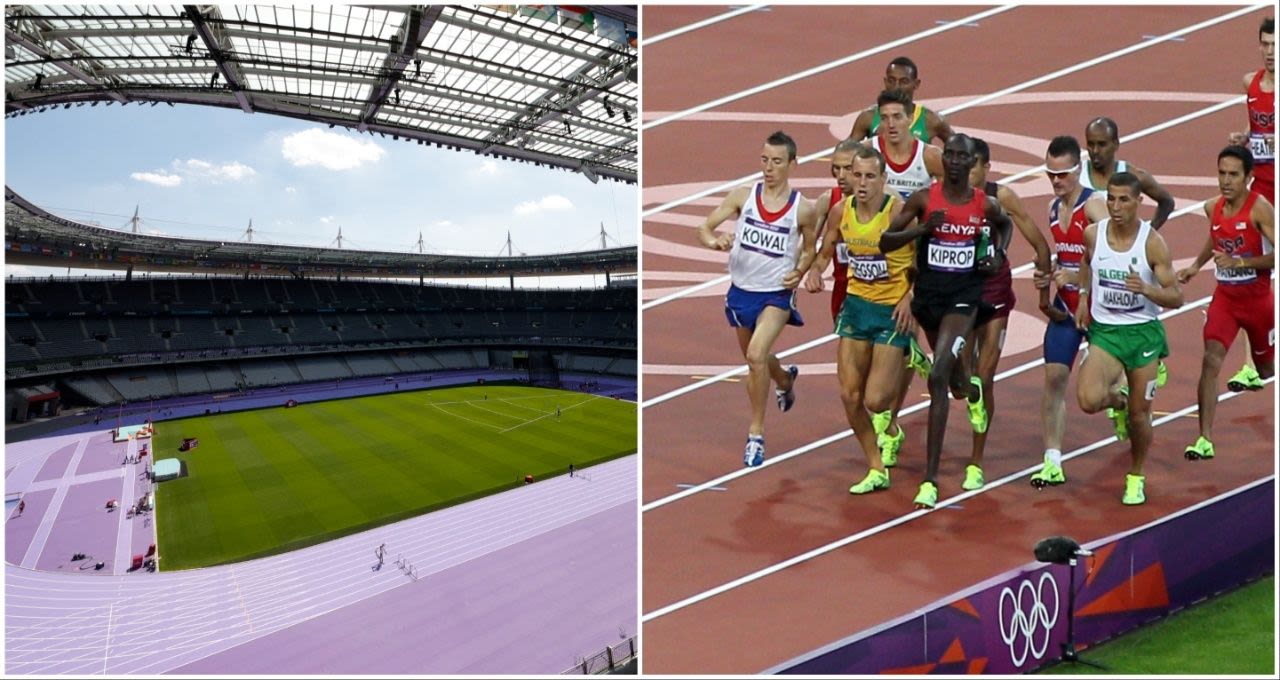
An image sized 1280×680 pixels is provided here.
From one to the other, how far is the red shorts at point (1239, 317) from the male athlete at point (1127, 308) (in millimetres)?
838

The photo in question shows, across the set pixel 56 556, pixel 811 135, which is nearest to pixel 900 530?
pixel 811 135

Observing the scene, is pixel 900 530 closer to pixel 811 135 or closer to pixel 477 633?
pixel 811 135

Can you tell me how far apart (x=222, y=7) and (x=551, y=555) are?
14.2 meters

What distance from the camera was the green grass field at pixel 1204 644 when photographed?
3.90 metres

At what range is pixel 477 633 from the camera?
44.5ft

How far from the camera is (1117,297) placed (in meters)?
4.78

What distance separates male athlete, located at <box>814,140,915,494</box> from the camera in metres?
4.74

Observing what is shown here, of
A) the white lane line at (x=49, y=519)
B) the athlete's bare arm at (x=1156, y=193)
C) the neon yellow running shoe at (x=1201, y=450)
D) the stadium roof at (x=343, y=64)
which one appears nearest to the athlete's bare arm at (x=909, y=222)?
the athlete's bare arm at (x=1156, y=193)

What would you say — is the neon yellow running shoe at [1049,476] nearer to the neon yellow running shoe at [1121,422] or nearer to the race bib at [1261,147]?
the neon yellow running shoe at [1121,422]

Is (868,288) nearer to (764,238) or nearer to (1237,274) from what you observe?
(764,238)

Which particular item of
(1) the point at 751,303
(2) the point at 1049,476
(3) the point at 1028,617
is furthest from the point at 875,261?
(3) the point at 1028,617

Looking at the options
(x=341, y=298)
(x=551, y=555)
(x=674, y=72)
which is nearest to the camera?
(x=674, y=72)

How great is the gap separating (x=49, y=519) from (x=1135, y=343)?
1007 inches

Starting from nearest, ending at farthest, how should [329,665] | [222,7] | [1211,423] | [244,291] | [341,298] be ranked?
[1211,423] < [329,665] < [222,7] < [244,291] < [341,298]
